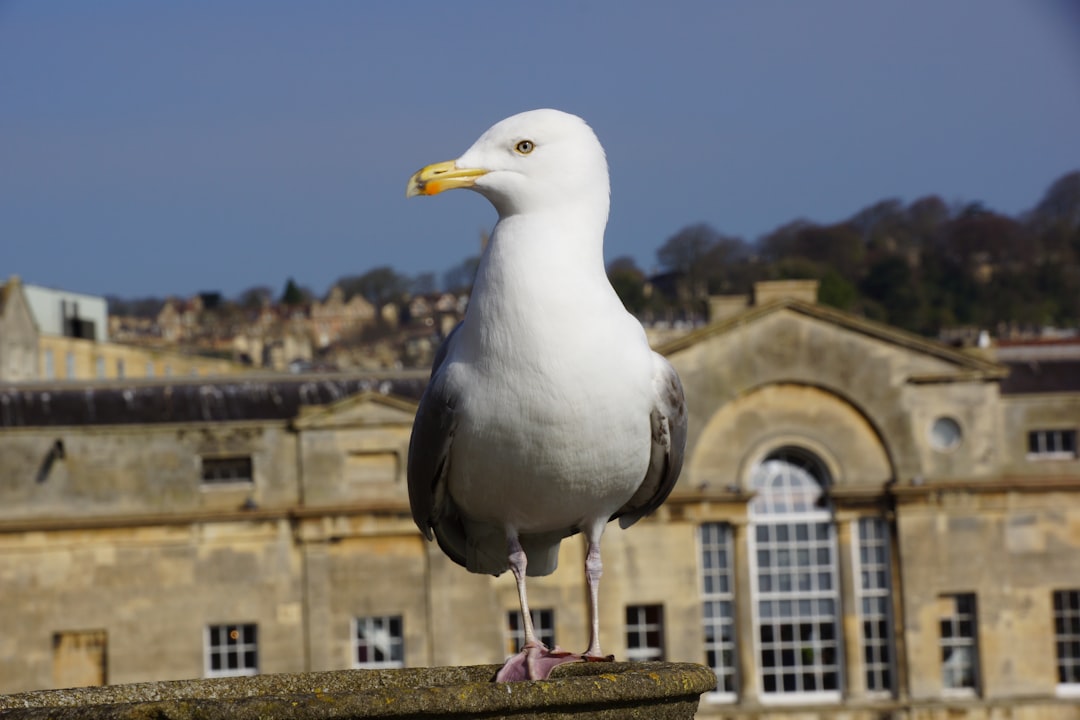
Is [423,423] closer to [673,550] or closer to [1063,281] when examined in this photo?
[673,550]

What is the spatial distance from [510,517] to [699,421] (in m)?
36.8

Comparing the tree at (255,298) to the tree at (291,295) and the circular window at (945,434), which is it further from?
the circular window at (945,434)

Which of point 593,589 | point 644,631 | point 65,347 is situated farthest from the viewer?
point 65,347

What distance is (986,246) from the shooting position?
131 m

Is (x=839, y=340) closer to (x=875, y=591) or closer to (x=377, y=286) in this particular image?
(x=875, y=591)

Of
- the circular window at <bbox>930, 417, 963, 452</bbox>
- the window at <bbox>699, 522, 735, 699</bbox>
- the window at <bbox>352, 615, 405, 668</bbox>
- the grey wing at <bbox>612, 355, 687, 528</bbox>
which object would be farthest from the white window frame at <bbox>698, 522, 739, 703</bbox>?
the grey wing at <bbox>612, 355, 687, 528</bbox>

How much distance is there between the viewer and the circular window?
45438 mm

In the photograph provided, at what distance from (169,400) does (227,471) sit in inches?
132

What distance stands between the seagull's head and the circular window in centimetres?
3826

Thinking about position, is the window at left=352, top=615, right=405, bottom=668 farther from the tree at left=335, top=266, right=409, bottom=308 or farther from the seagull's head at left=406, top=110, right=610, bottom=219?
the tree at left=335, top=266, right=409, bottom=308

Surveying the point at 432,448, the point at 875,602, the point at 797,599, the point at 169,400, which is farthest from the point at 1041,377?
the point at 432,448

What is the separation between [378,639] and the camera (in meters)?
43.9

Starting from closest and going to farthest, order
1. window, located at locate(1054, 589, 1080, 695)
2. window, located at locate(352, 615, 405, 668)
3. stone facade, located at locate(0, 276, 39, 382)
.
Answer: window, located at locate(352, 615, 405, 668)
window, located at locate(1054, 589, 1080, 695)
stone facade, located at locate(0, 276, 39, 382)

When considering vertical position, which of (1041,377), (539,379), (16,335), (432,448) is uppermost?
(16,335)
